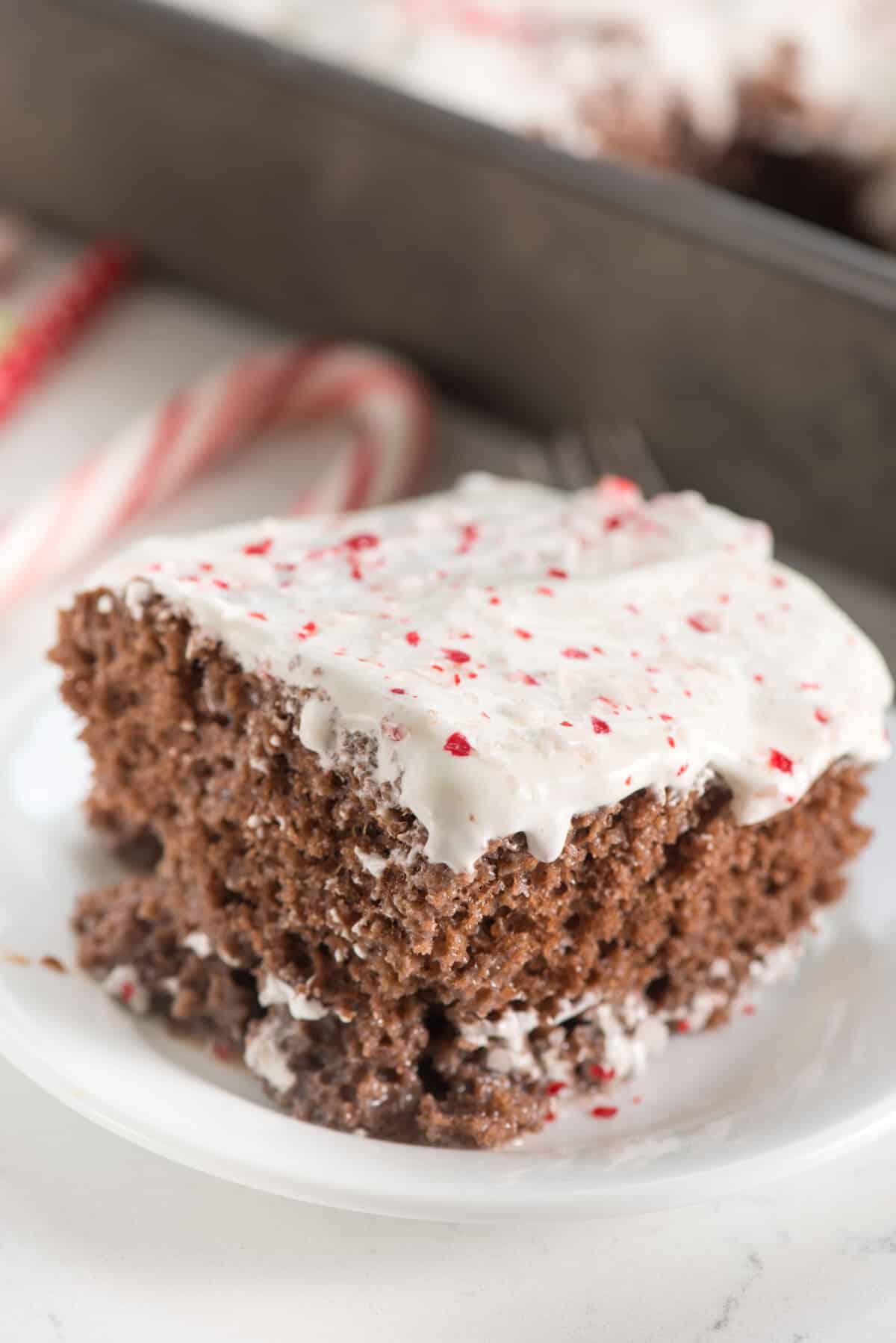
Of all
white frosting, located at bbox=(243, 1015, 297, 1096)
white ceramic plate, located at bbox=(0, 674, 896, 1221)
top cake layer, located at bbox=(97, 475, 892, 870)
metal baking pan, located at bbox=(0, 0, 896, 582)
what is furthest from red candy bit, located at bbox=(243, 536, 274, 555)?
metal baking pan, located at bbox=(0, 0, 896, 582)

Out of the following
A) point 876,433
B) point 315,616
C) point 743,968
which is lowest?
point 743,968

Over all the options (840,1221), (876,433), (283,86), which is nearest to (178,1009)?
(840,1221)

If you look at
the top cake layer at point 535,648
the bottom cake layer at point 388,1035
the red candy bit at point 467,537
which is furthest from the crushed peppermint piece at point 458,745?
the red candy bit at point 467,537

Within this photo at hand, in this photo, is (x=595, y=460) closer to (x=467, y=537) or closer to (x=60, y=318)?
(x=467, y=537)

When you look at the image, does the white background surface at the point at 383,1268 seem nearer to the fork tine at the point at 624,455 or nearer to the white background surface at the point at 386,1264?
the white background surface at the point at 386,1264

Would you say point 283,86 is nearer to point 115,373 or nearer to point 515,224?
point 515,224

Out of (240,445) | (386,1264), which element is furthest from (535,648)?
(240,445)
